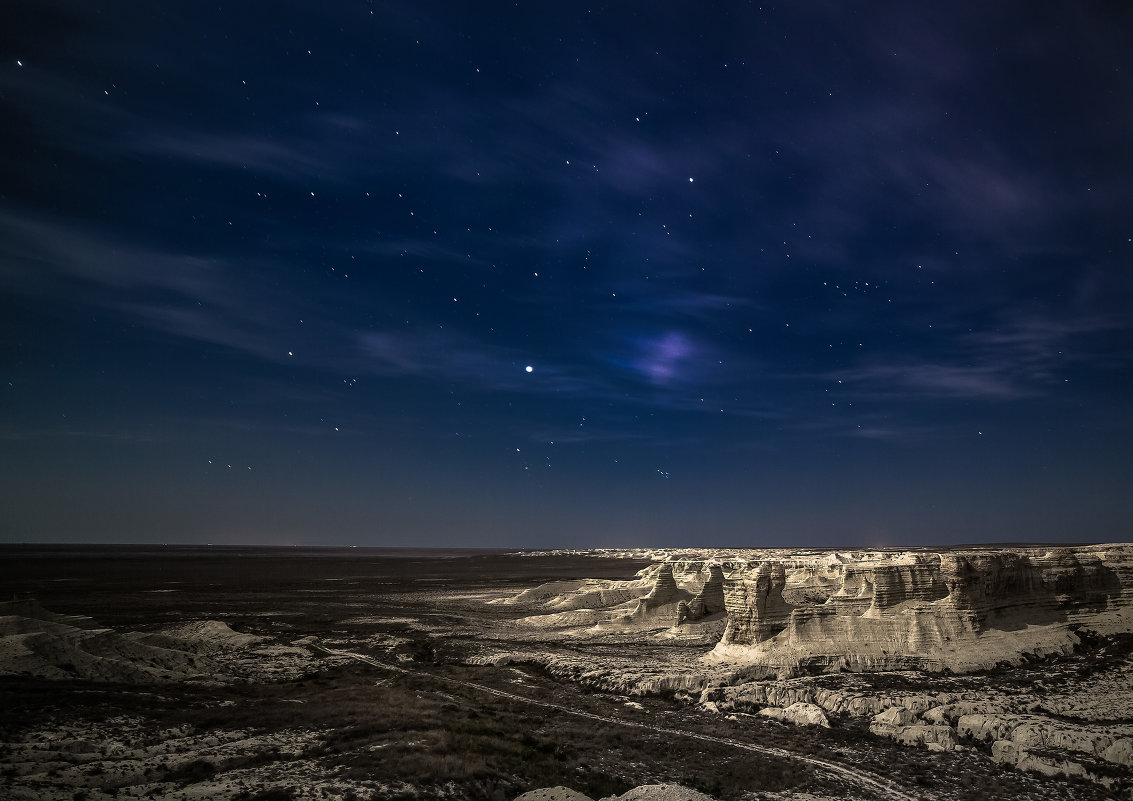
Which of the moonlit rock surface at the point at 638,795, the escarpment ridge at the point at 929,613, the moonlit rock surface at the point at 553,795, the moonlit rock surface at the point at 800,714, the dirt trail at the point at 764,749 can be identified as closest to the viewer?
the moonlit rock surface at the point at 638,795

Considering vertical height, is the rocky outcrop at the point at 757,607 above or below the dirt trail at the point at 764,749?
above

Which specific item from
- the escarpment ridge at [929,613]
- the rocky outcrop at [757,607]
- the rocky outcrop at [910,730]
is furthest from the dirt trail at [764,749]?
the rocky outcrop at [757,607]

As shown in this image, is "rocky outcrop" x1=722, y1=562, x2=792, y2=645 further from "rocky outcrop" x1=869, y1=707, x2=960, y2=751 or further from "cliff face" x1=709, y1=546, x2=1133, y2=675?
"rocky outcrop" x1=869, y1=707, x2=960, y2=751

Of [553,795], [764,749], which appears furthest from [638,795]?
[764,749]

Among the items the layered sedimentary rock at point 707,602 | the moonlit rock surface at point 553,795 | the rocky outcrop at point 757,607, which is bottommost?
the layered sedimentary rock at point 707,602

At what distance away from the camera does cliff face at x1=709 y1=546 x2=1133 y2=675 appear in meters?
29.0

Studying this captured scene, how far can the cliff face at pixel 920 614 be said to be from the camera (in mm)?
29031

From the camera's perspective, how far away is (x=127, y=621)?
164 feet

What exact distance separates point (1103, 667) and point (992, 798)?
18.8 metres

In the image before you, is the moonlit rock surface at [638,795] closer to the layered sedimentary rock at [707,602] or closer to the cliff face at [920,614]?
the cliff face at [920,614]

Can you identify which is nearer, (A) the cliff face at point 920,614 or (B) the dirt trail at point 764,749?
(B) the dirt trail at point 764,749

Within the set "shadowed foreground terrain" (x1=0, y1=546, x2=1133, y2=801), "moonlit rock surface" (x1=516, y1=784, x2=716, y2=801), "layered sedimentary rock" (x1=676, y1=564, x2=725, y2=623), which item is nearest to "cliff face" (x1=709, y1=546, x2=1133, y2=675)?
"shadowed foreground terrain" (x1=0, y1=546, x2=1133, y2=801)

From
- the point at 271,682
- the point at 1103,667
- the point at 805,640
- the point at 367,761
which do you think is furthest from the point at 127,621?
the point at 1103,667

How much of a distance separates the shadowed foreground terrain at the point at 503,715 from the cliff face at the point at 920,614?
29cm
